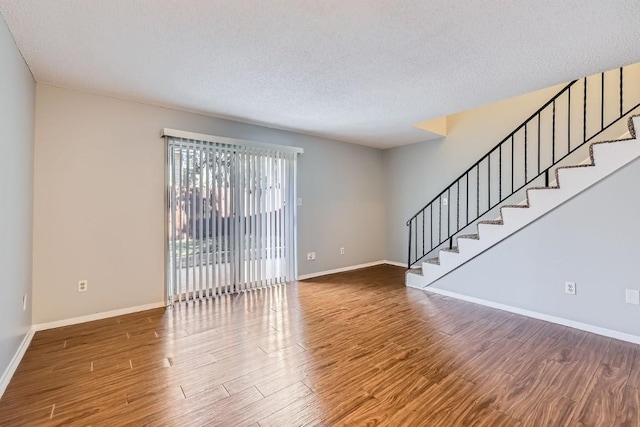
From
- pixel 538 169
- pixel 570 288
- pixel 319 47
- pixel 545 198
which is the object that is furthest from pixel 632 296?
pixel 319 47

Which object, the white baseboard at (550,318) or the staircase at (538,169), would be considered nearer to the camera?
the white baseboard at (550,318)

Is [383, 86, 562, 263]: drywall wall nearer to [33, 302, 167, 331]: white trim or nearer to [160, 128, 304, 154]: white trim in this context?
[160, 128, 304, 154]: white trim

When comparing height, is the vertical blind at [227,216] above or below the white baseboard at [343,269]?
above

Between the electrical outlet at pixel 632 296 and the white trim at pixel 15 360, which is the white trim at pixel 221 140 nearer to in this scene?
the white trim at pixel 15 360

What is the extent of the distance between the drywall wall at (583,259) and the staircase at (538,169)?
0.13m

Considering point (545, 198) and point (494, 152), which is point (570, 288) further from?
point (494, 152)

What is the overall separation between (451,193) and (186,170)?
14.0 feet

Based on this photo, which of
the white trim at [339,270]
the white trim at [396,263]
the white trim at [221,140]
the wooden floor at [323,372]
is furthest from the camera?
the white trim at [396,263]

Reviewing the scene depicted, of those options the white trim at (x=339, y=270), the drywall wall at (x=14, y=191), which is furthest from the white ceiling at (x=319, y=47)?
the white trim at (x=339, y=270)

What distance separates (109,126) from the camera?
10.9ft

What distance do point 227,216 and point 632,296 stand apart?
4387 millimetres

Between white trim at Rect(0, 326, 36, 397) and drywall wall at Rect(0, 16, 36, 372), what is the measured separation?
2.1 inches

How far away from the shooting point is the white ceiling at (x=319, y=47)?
1.89 m

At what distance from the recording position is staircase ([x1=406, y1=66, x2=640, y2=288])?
2.97 meters
